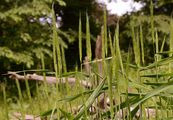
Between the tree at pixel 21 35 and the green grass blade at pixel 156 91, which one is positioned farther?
the tree at pixel 21 35

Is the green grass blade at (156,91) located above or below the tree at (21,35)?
below

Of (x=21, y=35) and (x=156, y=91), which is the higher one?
(x=21, y=35)

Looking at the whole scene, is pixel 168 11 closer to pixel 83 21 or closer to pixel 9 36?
pixel 83 21

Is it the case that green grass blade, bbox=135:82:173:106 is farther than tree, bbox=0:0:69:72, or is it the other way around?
tree, bbox=0:0:69:72

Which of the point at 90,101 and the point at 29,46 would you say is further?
the point at 29,46

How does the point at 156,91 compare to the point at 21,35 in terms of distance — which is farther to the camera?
the point at 21,35

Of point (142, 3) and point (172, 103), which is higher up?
point (142, 3)

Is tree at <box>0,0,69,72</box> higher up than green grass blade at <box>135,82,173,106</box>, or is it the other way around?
tree at <box>0,0,69,72</box>

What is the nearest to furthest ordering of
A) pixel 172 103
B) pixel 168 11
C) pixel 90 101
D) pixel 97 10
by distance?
pixel 90 101 < pixel 172 103 < pixel 168 11 < pixel 97 10

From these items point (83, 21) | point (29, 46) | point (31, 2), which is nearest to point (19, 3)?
point (31, 2)

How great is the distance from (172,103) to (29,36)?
7.85 m

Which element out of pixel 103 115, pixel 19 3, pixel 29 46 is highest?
pixel 19 3

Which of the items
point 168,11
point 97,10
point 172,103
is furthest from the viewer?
point 97,10

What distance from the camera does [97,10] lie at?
46.3 ft
